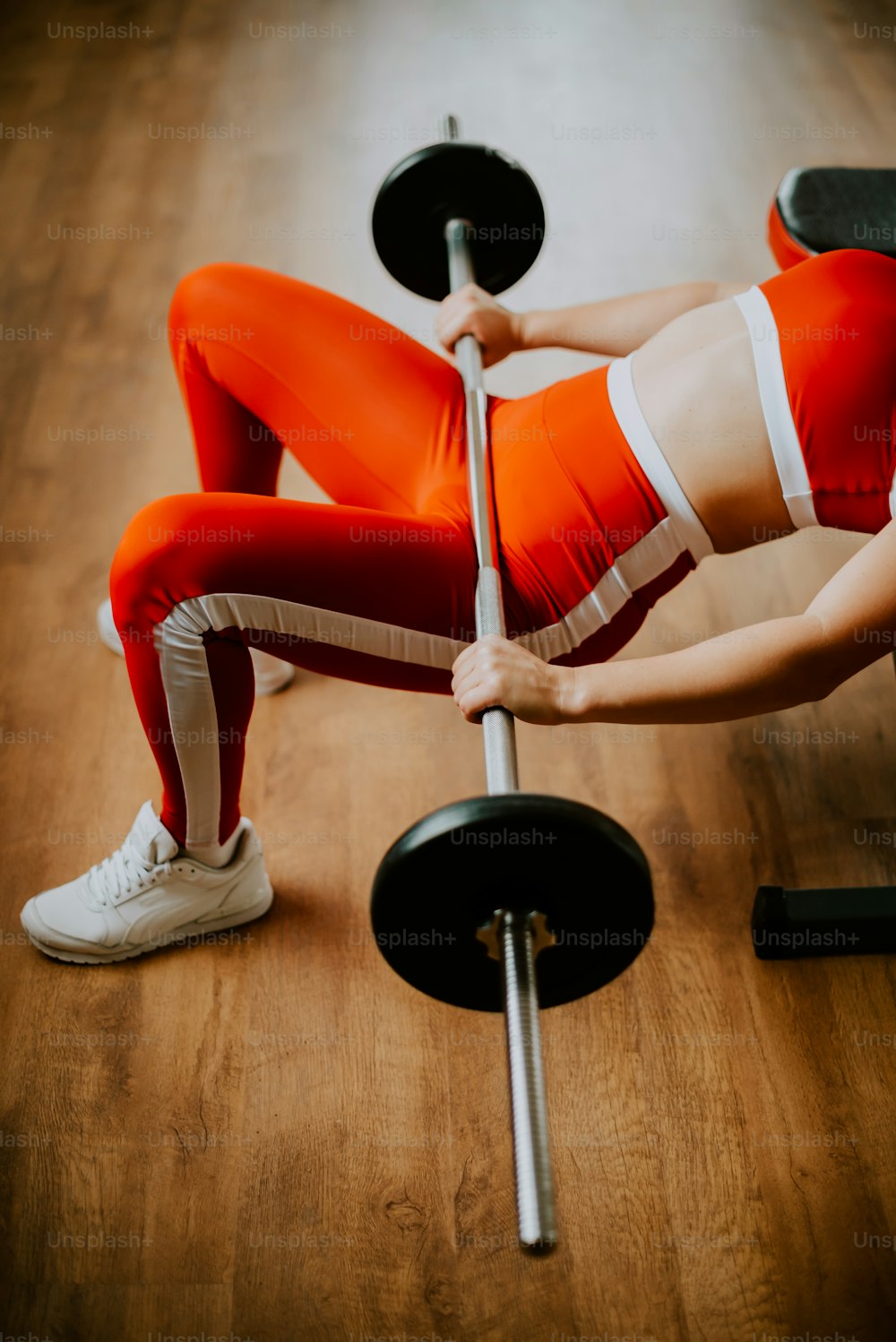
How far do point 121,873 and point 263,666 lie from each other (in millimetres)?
449

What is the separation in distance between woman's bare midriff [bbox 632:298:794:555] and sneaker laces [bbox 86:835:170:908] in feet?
2.63

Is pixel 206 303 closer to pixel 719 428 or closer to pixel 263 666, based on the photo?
pixel 263 666

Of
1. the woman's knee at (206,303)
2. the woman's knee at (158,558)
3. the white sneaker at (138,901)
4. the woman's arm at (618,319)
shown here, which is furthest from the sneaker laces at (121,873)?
the woman's arm at (618,319)

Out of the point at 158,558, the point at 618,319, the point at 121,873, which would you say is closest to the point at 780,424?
the point at 618,319

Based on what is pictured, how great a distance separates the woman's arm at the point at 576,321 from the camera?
141 centimetres

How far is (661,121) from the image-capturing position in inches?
117

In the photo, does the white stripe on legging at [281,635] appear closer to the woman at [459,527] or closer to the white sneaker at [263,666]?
the woman at [459,527]

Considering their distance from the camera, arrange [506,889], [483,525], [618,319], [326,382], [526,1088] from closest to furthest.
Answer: [526,1088]
[506,889]
[483,525]
[326,382]
[618,319]

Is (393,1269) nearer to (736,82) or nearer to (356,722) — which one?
(356,722)

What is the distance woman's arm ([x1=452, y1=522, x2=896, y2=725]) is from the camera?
3.31ft

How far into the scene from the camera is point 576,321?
1457 millimetres

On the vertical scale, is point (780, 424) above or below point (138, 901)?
above

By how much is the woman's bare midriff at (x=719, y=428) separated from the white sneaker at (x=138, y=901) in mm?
720

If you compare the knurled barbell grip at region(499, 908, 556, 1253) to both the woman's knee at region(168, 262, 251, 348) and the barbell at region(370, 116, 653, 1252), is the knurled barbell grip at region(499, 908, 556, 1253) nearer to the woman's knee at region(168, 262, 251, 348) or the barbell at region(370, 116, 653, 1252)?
the barbell at region(370, 116, 653, 1252)
